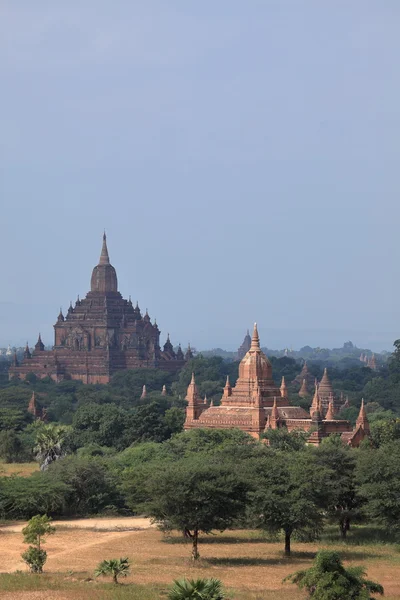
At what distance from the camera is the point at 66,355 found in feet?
558

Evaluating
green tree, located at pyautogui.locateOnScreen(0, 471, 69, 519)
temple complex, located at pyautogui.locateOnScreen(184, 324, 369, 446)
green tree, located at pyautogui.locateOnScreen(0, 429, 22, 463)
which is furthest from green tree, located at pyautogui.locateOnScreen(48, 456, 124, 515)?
green tree, located at pyautogui.locateOnScreen(0, 429, 22, 463)

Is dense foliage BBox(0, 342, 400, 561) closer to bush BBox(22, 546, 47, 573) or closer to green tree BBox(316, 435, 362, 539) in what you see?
green tree BBox(316, 435, 362, 539)

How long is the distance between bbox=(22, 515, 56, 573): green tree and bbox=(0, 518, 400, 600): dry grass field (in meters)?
0.57

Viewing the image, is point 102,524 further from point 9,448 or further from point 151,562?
point 9,448

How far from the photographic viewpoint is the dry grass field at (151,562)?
4766 cm

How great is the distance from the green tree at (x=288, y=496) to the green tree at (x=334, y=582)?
9068mm

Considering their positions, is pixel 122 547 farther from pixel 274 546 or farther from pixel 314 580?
pixel 314 580

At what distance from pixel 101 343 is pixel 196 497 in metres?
115

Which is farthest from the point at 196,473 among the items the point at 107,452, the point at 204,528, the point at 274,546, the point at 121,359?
the point at 121,359

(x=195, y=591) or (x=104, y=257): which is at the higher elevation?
(x=104, y=257)

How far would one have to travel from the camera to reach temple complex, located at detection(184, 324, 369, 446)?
8144 centimetres

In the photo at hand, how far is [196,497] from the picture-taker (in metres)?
54.4

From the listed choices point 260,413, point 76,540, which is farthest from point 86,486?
point 260,413

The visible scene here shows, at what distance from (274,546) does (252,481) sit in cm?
336
